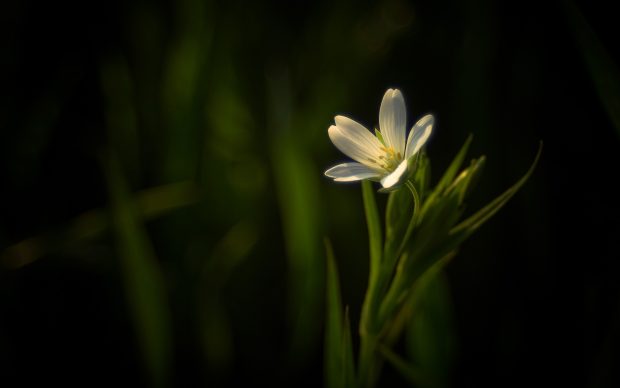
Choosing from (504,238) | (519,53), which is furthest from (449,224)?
(519,53)

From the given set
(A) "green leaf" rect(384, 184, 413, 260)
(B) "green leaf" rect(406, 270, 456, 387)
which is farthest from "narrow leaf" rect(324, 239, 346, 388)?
(B) "green leaf" rect(406, 270, 456, 387)

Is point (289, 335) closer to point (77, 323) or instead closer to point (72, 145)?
point (77, 323)

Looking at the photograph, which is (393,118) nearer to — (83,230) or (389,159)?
(389,159)

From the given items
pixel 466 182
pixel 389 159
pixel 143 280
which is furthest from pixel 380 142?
pixel 143 280

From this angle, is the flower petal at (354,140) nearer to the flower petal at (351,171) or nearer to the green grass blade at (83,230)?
the flower petal at (351,171)

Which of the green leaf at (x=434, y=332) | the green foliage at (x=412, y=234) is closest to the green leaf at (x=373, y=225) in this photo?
the green foliage at (x=412, y=234)

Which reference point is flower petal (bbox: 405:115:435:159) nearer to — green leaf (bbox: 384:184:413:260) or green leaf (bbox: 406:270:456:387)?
green leaf (bbox: 384:184:413:260)

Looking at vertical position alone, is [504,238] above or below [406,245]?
below
